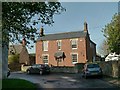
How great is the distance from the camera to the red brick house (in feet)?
200

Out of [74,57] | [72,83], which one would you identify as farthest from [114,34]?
[74,57]

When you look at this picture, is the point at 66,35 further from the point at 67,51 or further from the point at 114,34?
the point at 114,34

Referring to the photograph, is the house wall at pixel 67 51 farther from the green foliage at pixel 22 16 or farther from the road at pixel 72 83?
the green foliage at pixel 22 16

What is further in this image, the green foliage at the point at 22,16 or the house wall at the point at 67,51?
the house wall at the point at 67,51

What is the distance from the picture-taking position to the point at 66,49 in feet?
207

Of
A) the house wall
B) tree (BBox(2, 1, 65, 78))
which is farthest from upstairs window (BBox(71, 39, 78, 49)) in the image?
tree (BBox(2, 1, 65, 78))

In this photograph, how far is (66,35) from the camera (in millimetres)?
65688

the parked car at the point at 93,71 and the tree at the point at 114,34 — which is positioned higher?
the tree at the point at 114,34

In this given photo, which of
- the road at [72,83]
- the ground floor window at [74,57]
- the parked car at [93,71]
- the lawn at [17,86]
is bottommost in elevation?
the road at [72,83]

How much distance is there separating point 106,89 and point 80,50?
133 ft

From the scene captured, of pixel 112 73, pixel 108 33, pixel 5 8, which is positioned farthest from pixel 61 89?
pixel 108 33

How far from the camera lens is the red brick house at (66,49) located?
60.9 metres

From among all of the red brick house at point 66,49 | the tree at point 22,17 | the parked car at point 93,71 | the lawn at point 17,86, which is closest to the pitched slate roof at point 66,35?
the red brick house at point 66,49

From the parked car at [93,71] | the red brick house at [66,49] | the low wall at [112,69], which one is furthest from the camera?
the red brick house at [66,49]
